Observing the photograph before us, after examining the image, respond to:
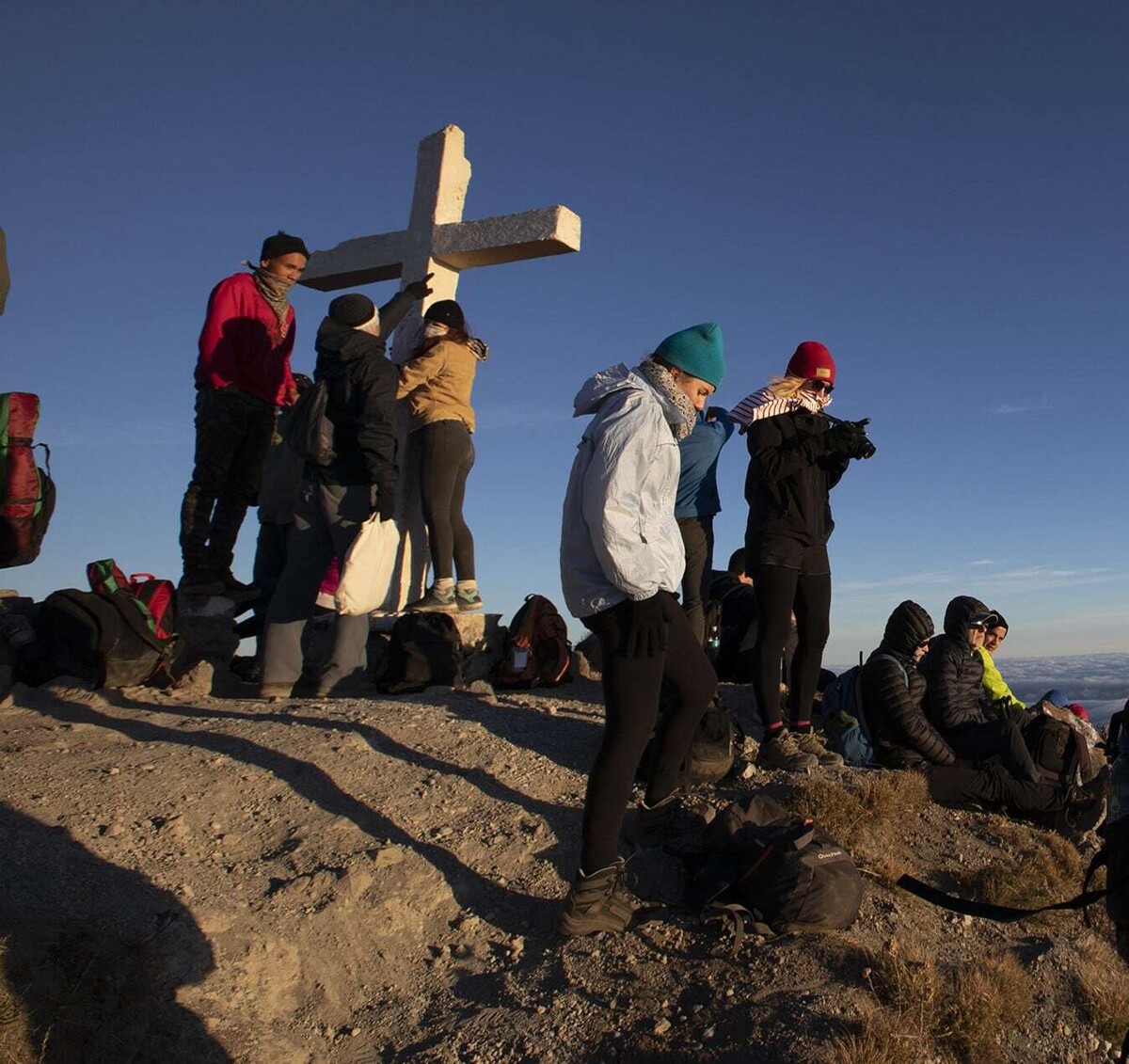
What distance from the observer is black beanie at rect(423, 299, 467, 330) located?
6898mm

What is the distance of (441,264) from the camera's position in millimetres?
8078

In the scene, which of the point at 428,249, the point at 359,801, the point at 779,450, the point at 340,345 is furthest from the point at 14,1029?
the point at 428,249

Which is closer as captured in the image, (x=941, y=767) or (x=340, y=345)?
(x=941, y=767)

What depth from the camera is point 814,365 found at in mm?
5348

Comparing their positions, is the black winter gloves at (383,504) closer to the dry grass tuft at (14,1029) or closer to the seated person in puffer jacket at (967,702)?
the dry grass tuft at (14,1029)

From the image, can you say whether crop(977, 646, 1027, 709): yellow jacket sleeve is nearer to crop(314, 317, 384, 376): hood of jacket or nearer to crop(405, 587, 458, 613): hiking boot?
crop(405, 587, 458, 613): hiking boot

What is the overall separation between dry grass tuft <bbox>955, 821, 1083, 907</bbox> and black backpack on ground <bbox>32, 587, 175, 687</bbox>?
464 cm

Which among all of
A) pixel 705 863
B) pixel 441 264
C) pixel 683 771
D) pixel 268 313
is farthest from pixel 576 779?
pixel 441 264

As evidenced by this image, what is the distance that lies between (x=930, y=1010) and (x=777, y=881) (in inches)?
26.0

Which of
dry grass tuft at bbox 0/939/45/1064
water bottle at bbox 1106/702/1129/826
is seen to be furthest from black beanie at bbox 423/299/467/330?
water bottle at bbox 1106/702/1129/826

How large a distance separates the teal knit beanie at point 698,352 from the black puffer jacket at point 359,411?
217 centimetres

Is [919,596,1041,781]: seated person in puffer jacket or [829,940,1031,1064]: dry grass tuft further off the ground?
[919,596,1041,781]: seated person in puffer jacket

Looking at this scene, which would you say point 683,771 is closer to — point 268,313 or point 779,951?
point 779,951

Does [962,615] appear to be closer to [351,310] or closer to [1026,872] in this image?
[1026,872]
